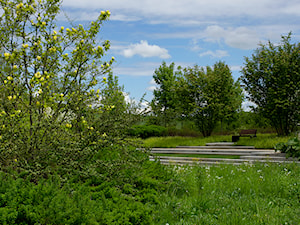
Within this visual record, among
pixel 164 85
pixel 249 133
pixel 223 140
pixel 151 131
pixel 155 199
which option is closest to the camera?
pixel 155 199

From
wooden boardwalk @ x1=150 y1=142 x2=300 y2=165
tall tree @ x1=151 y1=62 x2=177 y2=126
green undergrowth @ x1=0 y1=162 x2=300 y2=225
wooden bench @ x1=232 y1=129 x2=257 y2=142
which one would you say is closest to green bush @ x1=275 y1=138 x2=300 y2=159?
wooden boardwalk @ x1=150 y1=142 x2=300 y2=165

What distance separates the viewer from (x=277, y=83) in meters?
14.8

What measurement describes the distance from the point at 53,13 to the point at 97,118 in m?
2.13

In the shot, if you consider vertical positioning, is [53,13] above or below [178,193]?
above

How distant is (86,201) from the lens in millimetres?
3740

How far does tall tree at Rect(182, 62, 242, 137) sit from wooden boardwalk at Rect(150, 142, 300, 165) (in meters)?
2.65

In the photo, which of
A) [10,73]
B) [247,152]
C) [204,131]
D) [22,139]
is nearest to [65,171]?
[22,139]

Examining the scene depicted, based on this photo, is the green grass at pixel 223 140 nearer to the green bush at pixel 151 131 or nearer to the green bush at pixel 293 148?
the green bush at pixel 151 131

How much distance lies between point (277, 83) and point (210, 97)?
3.52 meters

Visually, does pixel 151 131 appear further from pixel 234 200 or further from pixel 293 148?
pixel 234 200

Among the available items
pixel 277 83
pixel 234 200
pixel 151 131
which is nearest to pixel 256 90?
pixel 277 83

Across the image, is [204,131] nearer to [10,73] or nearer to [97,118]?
[97,118]

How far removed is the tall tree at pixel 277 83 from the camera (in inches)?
571

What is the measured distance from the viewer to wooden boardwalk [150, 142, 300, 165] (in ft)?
35.4
